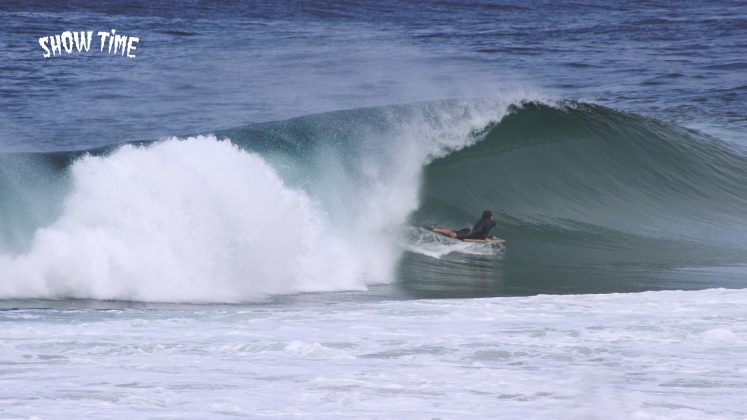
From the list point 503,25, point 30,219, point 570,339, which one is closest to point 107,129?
point 30,219

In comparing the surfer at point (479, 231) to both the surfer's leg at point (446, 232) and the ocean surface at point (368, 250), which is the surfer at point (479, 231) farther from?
the ocean surface at point (368, 250)

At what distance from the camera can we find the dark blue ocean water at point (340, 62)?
25.7m

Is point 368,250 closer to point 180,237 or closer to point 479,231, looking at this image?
point 479,231

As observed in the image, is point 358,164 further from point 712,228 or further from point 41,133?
point 41,133

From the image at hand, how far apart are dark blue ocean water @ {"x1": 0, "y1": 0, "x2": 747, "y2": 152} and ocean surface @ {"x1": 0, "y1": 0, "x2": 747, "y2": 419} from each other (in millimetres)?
226

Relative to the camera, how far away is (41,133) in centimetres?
2308

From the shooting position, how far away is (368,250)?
14.2 m

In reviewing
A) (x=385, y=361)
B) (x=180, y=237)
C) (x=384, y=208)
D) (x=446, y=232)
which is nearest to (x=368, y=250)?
(x=446, y=232)

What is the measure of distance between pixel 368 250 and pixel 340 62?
66.7 ft

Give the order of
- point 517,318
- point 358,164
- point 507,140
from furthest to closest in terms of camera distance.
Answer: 1. point 507,140
2. point 358,164
3. point 517,318

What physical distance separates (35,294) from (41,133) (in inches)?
497

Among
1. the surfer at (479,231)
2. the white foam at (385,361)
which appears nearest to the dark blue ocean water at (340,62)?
the surfer at (479,231)

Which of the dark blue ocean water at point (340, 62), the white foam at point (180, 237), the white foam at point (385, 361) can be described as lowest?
the white foam at point (385, 361)

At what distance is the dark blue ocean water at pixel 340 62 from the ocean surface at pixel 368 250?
23 centimetres
